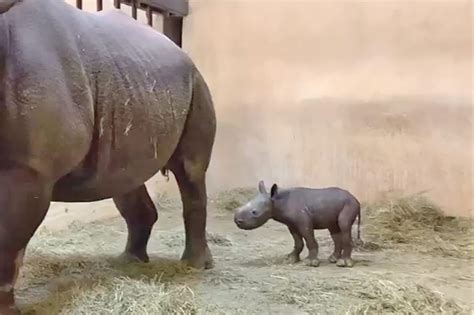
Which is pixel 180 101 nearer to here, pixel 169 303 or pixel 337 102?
pixel 169 303

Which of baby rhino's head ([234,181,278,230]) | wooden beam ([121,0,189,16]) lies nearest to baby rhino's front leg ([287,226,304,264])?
baby rhino's head ([234,181,278,230])

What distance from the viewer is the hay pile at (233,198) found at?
4.48 metres

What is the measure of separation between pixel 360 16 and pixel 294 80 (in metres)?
0.55

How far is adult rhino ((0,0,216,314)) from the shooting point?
184cm

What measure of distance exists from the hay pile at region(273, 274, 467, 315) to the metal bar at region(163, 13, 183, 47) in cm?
272

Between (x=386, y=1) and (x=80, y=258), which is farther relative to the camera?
(x=386, y=1)

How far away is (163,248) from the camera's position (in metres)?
3.29

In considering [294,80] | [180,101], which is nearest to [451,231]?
[294,80]

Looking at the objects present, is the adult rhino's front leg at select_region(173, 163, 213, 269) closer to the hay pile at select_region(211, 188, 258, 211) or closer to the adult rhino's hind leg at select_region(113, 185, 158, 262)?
the adult rhino's hind leg at select_region(113, 185, 158, 262)

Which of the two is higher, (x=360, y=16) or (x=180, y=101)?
(x=360, y=16)

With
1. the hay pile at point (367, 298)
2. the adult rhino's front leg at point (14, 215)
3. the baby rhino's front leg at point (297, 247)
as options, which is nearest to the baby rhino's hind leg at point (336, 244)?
the baby rhino's front leg at point (297, 247)

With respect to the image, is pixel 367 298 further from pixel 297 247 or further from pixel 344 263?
pixel 297 247

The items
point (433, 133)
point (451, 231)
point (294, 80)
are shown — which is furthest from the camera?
point (294, 80)

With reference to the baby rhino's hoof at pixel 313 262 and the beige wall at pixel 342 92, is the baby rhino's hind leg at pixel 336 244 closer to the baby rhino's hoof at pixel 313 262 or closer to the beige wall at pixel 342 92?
the baby rhino's hoof at pixel 313 262
